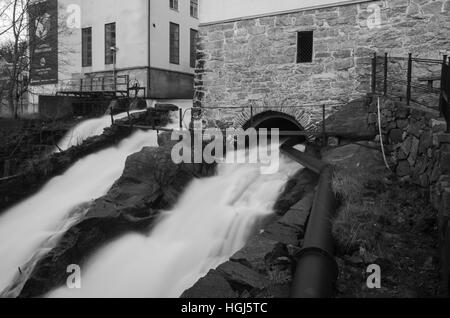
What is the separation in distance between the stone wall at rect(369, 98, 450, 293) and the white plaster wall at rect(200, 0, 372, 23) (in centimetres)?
337

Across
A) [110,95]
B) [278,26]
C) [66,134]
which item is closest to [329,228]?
[278,26]

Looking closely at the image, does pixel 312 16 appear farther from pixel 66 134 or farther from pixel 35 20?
pixel 35 20

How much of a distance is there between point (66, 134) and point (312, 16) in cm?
942

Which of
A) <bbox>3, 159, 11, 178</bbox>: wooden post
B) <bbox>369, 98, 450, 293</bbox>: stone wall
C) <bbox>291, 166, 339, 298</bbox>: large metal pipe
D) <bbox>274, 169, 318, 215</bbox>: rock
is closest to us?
<bbox>291, 166, 339, 298</bbox>: large metal pipe

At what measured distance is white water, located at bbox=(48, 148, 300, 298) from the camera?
21.3ft

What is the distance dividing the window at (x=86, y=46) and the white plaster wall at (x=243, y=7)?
10.6 metres

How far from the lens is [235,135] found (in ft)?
Result: 38.1

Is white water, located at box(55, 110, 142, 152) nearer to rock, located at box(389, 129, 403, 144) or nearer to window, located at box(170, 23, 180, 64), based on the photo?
window, located at box(170, 23, 180, 64)

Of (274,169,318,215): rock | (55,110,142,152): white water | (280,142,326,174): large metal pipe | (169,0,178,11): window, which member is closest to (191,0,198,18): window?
(169,0,178,11): window

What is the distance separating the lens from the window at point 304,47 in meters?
10.9

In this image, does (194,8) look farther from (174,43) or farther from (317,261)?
(317,261)

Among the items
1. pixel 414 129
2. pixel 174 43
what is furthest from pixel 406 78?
pixel 174 43

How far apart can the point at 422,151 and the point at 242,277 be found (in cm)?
360

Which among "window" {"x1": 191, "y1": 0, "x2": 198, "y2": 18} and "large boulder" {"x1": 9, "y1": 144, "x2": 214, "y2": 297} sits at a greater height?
"window" {"x1": 191, "y1": 0, "x2": 198, "y2": 18}
